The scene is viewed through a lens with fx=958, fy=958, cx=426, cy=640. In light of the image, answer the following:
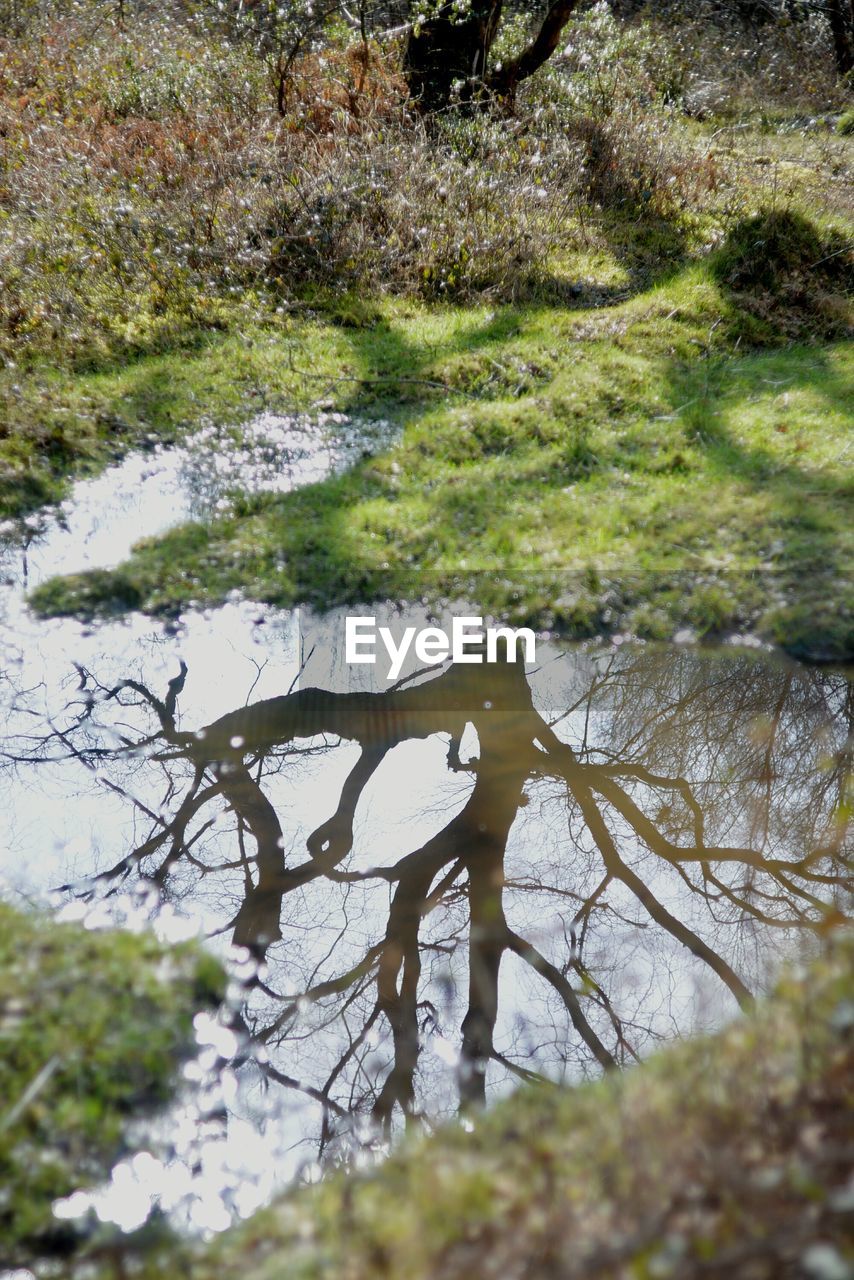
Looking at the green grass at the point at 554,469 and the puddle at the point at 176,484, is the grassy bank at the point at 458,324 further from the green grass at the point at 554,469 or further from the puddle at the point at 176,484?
the puddle at the point at 176,484

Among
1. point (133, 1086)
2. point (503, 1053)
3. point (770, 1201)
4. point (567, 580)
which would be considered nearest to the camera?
point (770, 1201)

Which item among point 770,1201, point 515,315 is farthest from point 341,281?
point 770,1201

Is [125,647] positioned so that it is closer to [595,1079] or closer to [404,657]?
[404,657]

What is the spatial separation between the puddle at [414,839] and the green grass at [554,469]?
0.37 metres

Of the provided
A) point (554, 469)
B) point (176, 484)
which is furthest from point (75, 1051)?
point (554, 469)

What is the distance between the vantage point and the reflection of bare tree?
340 centimetres

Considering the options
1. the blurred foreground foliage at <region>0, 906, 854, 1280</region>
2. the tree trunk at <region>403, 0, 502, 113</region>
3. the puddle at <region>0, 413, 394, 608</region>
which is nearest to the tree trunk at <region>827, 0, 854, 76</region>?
the tree trunk at <region>403, 0, 502, 113</region>

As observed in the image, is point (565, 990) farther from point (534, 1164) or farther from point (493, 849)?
point (534, 1164)

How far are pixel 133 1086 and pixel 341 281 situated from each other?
727 cm

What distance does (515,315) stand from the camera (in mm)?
8266

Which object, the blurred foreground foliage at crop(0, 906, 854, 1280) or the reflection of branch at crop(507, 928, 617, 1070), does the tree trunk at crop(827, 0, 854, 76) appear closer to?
the reflection of branch at crop(507, 928, 617, 1070)

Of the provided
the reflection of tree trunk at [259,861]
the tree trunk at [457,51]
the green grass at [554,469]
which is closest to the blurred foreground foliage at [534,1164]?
the reflection of tree trunk at [259,861]

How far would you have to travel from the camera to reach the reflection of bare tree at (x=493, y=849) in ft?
11.2

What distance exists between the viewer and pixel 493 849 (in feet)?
13.5
